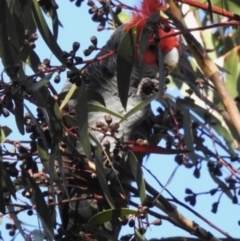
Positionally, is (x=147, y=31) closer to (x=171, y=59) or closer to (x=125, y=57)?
(x=125, y=57)

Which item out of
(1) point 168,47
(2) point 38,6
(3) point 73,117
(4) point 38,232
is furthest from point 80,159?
(1) point 168,47

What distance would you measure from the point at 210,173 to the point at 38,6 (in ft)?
1.88

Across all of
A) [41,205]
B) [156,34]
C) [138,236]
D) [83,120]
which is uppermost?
[156,34]

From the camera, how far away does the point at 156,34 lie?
1390mm

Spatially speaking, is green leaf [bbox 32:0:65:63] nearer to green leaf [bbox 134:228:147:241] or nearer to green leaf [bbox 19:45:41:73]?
green leaf [bbox 19:45:41:73]

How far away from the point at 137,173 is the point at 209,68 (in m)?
0.32

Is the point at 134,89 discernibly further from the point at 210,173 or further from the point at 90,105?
the point at 90,105

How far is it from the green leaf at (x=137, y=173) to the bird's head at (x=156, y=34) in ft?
0.72

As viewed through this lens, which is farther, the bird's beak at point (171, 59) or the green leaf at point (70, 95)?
the bird's beak at point (171, 59)

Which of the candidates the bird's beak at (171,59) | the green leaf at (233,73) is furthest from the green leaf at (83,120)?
the green leaf at (233,73)

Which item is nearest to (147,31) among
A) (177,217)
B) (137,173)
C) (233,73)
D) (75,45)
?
(75,45)

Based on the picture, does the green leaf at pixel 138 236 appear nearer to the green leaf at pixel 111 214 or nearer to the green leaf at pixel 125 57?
the green leaf at pixel 111 214

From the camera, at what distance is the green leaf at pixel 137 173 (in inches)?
57.4

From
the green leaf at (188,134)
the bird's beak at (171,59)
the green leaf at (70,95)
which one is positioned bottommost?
the green leaf at (188,134)
